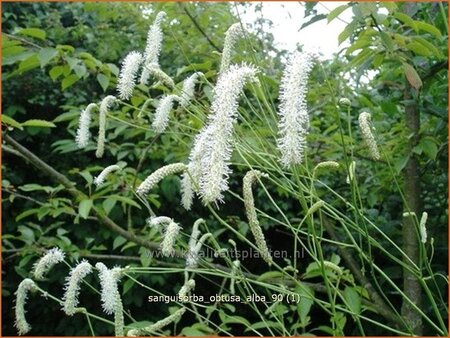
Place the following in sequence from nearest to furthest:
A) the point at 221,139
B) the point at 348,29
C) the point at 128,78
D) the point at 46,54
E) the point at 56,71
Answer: the point at 221,139 → the point at 128,78 → the point at 348,29 → the point at 46,54 → the point at 56,71

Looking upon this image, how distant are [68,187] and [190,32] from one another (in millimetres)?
540

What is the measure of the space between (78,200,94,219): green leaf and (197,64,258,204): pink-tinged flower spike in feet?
1.94

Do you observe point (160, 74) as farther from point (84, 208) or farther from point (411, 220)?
point (411, 220)

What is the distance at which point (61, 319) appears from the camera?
219cm

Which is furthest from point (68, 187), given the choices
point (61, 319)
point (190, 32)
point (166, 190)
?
point (61, 319)

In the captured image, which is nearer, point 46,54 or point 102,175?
point 102,175

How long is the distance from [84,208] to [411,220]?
65 centimetres

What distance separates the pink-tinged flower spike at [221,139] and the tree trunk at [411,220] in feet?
2.11

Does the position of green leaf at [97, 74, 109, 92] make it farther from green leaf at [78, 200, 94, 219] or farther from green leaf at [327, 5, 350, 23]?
green leaf at [327, 5, 350, 23]

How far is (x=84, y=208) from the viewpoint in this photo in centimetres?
123

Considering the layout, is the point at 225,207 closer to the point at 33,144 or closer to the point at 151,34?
the point at 33,144

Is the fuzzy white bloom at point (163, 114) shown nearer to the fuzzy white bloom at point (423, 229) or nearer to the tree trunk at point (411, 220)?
the fuzzy white bloom at point (423, 229)

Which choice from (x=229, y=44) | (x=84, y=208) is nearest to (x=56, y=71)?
(x=84, y=208)

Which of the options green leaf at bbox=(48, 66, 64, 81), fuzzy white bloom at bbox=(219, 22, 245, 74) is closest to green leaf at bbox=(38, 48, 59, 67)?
green leaf at bbox=(48, 66, 64, 81)
